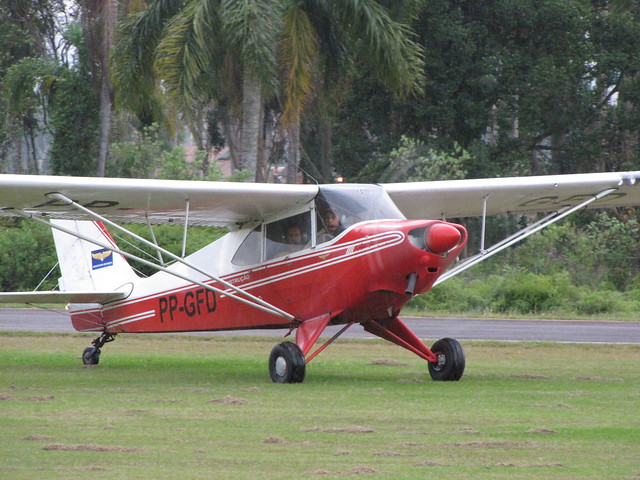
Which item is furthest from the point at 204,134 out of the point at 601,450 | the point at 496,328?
the point at 601,450

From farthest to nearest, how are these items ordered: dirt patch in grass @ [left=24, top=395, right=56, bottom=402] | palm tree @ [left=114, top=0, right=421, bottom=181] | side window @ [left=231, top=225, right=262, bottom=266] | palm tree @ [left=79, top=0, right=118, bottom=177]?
1. palm tree @ [left=79, top=0, right=118, bottom=177]
2. palm tree @ [left=114, top=0, right=421, bottom=181]
3. side window @ [left=231, top=225, right=262, bottom=266]
4. dirt patch in grass @ [left=24, top=395, right=56, bottom=402]

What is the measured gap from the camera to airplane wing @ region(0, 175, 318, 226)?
40.5 feet

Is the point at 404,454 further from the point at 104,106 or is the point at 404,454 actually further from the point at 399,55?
the point at 104,106

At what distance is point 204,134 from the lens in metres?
59.4

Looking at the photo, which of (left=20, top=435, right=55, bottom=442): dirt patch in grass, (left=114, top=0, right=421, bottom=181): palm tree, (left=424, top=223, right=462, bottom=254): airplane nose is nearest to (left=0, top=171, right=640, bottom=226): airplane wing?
(left=424, top=223, right=462, bottom=254): airplane nose

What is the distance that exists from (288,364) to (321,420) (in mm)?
3330

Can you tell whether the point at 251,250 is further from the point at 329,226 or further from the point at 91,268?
the point at 91,268

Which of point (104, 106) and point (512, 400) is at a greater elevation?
point (104, 106)

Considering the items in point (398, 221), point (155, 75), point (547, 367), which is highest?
point (155, 75)

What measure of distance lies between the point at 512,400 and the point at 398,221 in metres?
2.57

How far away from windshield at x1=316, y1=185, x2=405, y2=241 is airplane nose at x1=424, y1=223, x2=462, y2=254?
3.82 ft

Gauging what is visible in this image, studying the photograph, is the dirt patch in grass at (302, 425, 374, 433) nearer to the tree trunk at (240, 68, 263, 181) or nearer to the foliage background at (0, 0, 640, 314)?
the foliage background at (0, 0, 640, 314)

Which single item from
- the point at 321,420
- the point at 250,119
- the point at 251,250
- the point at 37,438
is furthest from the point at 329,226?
the point at 250,119

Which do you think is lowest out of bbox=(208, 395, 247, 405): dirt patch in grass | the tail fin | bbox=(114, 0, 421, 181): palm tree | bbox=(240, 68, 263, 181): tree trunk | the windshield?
bbox=(208, 395, 247, 405): dirt patch in grass
